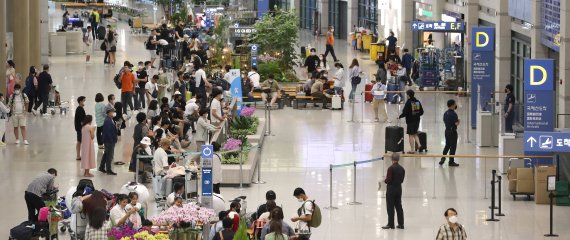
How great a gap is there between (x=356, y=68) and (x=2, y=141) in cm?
1196

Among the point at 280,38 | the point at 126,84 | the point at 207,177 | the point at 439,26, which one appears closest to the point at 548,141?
the point at 207,177

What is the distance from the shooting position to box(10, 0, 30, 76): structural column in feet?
130

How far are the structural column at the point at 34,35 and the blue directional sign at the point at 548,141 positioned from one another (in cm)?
2245

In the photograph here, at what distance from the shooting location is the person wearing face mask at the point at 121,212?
19.2 m

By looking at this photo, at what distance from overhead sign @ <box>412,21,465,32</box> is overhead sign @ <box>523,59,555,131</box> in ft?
51.7

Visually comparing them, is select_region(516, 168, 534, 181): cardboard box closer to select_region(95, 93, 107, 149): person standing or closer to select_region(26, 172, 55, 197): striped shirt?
select_region(26, 172, 55, 197): striped shirt

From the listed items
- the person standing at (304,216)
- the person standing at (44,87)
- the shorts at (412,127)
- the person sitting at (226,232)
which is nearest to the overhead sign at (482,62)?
the shorts at (412,127)

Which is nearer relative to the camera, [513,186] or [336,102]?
[513,186]

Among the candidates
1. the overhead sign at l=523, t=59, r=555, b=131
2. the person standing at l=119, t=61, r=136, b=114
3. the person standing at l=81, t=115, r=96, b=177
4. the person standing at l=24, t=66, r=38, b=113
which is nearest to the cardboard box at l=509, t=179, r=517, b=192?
the overhead sign at l=523, t=59, r=555, b=131

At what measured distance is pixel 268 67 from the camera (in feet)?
140

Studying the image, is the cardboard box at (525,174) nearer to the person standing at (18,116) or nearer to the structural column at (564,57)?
the structural column at (564,57)

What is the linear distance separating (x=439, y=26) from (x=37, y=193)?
2188 cm

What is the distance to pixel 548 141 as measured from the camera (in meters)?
21.9

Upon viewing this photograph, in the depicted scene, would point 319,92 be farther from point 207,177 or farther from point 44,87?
point 207,177
